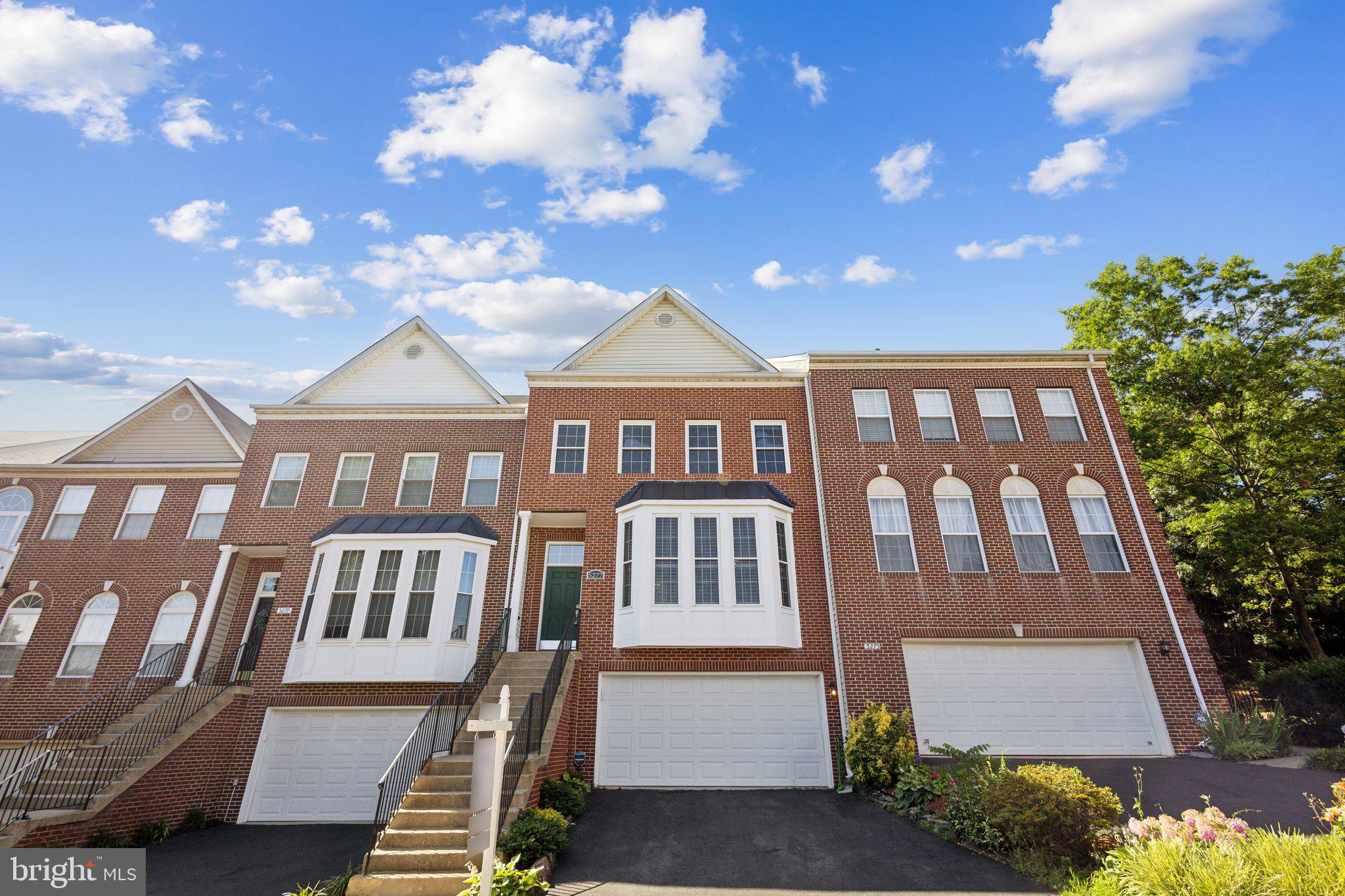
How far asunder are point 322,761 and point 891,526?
1449 cm

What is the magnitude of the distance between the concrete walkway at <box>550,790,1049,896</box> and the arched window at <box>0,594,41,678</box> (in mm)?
16598

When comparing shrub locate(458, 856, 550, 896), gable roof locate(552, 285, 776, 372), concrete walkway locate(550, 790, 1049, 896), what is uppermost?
gable roof locate(552, 285, 776, 372)

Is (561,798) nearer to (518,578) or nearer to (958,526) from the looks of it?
(518,578)

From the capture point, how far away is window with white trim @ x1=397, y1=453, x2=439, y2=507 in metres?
16.3

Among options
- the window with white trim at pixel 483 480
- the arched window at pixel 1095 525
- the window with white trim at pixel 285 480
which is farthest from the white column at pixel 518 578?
the arched window at pixel 1095 525

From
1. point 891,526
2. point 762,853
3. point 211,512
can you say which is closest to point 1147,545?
point 891,526

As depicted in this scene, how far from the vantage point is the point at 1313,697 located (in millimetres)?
13320

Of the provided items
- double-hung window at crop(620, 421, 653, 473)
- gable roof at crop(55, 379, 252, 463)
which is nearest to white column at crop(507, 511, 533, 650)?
double-hung window at crop(620, 421, 653, 473)

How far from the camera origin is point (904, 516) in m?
14.8

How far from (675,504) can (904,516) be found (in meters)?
5.84

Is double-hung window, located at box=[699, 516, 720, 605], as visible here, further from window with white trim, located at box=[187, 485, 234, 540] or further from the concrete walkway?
window with white trim, located at box=[187, 485, 234, 540]

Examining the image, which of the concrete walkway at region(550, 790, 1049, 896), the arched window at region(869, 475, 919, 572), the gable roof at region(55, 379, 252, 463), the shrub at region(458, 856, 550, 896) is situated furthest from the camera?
the gable roof at region(55, 379, 252, 463)

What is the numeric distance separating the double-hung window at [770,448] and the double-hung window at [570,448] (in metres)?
4.63

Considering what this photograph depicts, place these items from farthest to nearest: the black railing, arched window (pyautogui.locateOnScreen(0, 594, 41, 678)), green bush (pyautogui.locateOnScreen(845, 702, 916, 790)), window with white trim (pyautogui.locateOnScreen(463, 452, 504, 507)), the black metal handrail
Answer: window with white trim (pyautogui.locateOnScreen(463, 452, 504, 507))
arched window (pyautogui.locateOnScreen(0, 594, 41, 678))
the black metal handrail
green bush (pyautogui.locateOnScreen(845, 702, 916, 790))
the black railing
